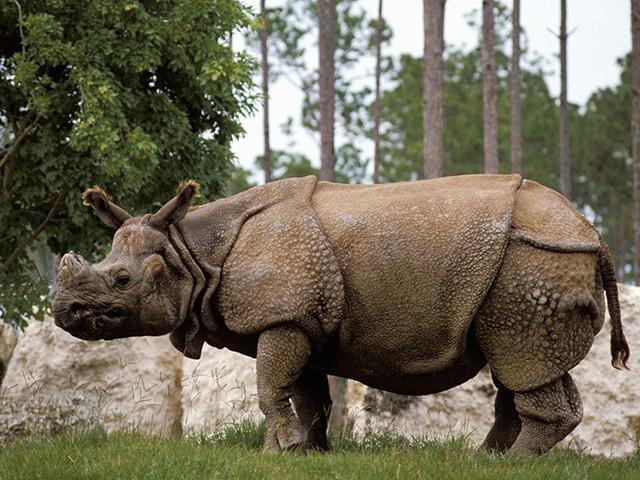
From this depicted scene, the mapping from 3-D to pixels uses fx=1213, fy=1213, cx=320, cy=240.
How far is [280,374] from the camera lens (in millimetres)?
8273

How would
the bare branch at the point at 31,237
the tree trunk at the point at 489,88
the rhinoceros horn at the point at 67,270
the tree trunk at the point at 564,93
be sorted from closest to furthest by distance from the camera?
the rhinoceros horn at the point at 67,270 < the bare branch at the point at 31,237 < the tree trunk at the point at 489,88 < the tree trunk at the point at 564,93

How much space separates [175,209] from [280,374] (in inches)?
55.2

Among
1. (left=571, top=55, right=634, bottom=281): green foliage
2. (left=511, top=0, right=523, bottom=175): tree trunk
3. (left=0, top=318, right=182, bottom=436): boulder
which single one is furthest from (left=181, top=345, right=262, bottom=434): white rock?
(left=571, top=55, right=634, bottom=281): green foliage

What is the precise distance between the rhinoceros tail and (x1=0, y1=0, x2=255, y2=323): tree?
Result: 7.34m

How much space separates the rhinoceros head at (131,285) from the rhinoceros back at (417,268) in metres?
1.09

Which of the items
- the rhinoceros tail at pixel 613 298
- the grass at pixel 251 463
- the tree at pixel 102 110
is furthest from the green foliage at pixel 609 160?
the grass at pixel 251 463

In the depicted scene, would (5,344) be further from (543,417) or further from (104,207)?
(543,417)

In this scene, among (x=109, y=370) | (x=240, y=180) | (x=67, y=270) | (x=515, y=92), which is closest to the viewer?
(x=67, y=270)

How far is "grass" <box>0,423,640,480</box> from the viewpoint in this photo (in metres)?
7.50

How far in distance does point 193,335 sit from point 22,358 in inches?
291

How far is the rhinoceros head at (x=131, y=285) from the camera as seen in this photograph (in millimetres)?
8195

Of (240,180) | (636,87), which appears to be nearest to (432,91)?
(636,87)

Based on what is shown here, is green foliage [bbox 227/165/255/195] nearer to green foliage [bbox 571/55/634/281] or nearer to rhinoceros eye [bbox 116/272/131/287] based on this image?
green foliage [bbox 571/55/634/281]

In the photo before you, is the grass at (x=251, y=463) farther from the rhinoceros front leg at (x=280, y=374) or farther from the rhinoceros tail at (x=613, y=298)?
the rhinoceros tail at (x=613, y=298)
